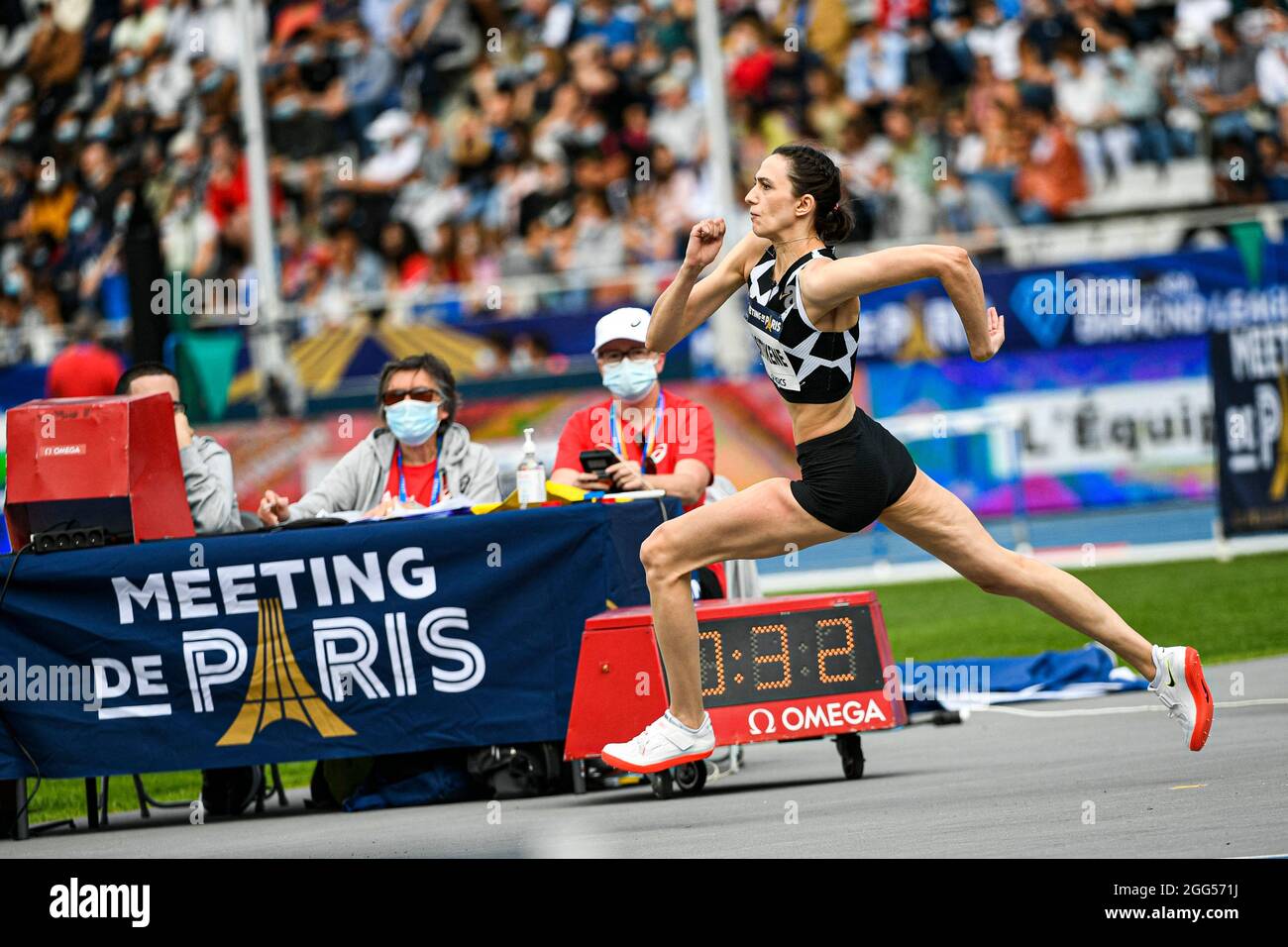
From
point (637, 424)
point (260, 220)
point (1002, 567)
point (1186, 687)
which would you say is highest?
point (260, 220)

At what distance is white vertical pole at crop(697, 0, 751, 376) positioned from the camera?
20.1 meters

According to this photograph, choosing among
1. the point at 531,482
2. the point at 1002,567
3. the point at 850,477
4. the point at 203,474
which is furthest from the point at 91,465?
the point at 1002,567

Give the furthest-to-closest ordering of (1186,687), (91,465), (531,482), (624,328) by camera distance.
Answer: (624,328) < (91,465) < (531,482) < (1186,687)

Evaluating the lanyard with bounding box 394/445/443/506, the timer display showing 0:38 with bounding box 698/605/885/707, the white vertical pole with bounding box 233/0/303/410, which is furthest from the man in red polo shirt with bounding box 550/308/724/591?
the white vertical pole with bounding box 233/0/303/410

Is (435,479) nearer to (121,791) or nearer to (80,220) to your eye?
(121,791)

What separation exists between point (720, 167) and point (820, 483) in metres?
13.6

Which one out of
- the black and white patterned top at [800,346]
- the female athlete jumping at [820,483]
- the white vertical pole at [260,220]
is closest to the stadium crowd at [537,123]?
the white vertical pole at [260,220]

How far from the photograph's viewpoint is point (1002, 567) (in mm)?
7168

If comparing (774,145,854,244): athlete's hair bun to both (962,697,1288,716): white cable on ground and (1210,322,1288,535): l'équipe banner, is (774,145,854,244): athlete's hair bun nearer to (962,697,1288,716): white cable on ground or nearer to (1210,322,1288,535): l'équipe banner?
(962,697,1288,716): white cable on ground

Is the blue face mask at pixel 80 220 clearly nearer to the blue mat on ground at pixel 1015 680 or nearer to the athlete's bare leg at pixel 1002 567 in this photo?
the blue mat on ground at pixel 1015 680

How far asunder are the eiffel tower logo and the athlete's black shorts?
3060 mm

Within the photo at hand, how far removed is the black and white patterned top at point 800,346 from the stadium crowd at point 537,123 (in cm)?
1364
